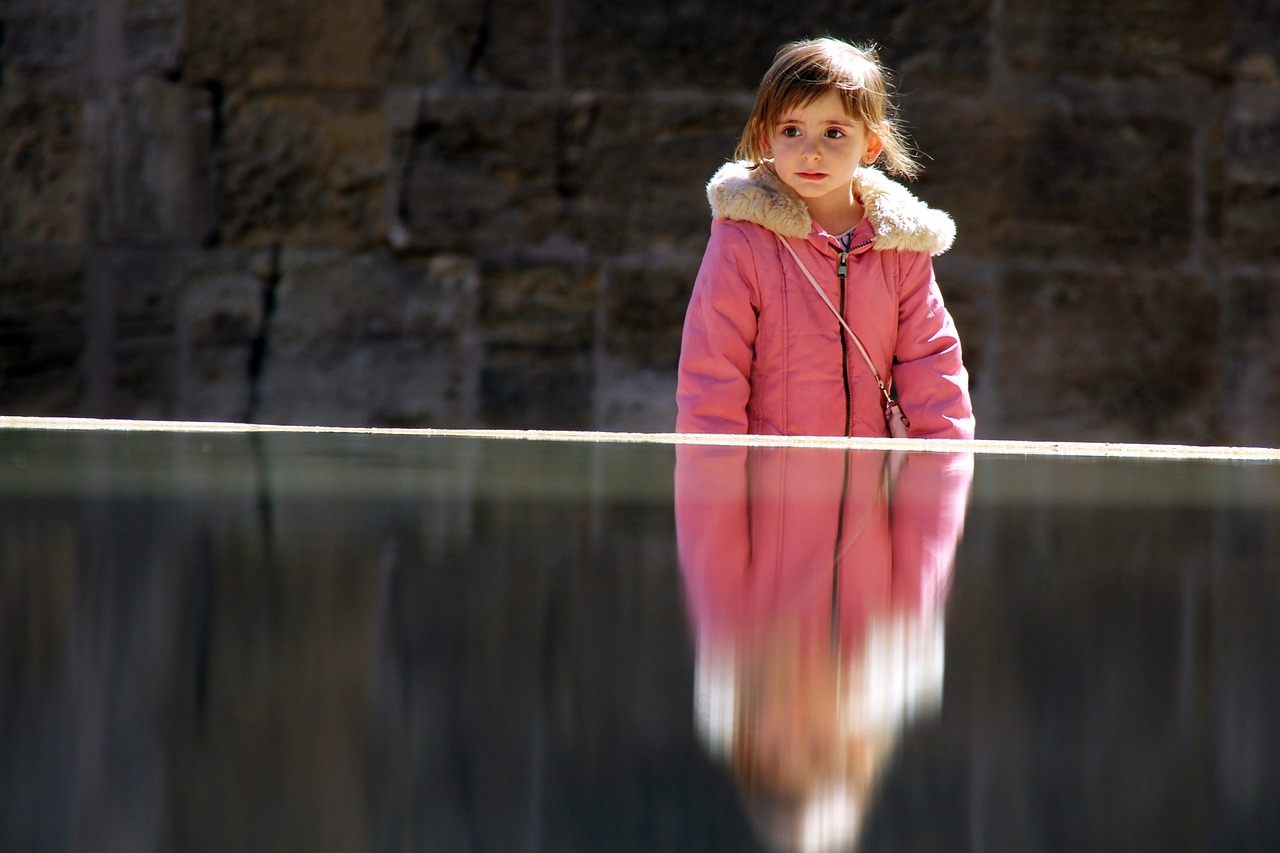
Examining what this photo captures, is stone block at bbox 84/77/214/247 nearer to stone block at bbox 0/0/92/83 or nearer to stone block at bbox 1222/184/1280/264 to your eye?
stone block at bbox 0/0/92/83

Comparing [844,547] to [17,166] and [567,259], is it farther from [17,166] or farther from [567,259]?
[17,166]

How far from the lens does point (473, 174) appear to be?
2.60 metres

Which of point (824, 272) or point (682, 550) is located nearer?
point (682, 550)

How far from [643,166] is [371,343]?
2.14ft

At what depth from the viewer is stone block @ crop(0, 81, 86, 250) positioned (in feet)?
8.71

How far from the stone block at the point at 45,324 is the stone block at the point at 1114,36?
194 centimetres

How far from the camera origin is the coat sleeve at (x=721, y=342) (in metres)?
1.77

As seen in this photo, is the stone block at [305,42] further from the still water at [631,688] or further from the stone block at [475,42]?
the still water at [631,688]

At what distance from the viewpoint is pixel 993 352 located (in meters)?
2.62

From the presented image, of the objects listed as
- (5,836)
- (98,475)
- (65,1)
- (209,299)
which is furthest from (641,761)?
(65,1)

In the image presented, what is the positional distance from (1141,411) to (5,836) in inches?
109

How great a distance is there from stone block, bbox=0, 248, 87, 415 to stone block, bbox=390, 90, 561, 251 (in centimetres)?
69

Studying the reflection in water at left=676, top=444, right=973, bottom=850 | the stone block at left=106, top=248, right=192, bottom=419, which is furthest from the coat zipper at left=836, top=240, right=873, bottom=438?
the stone block at left=106, top=248, right=192, bottom=419

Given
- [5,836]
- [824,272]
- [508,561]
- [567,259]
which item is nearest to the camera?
[5,836]
